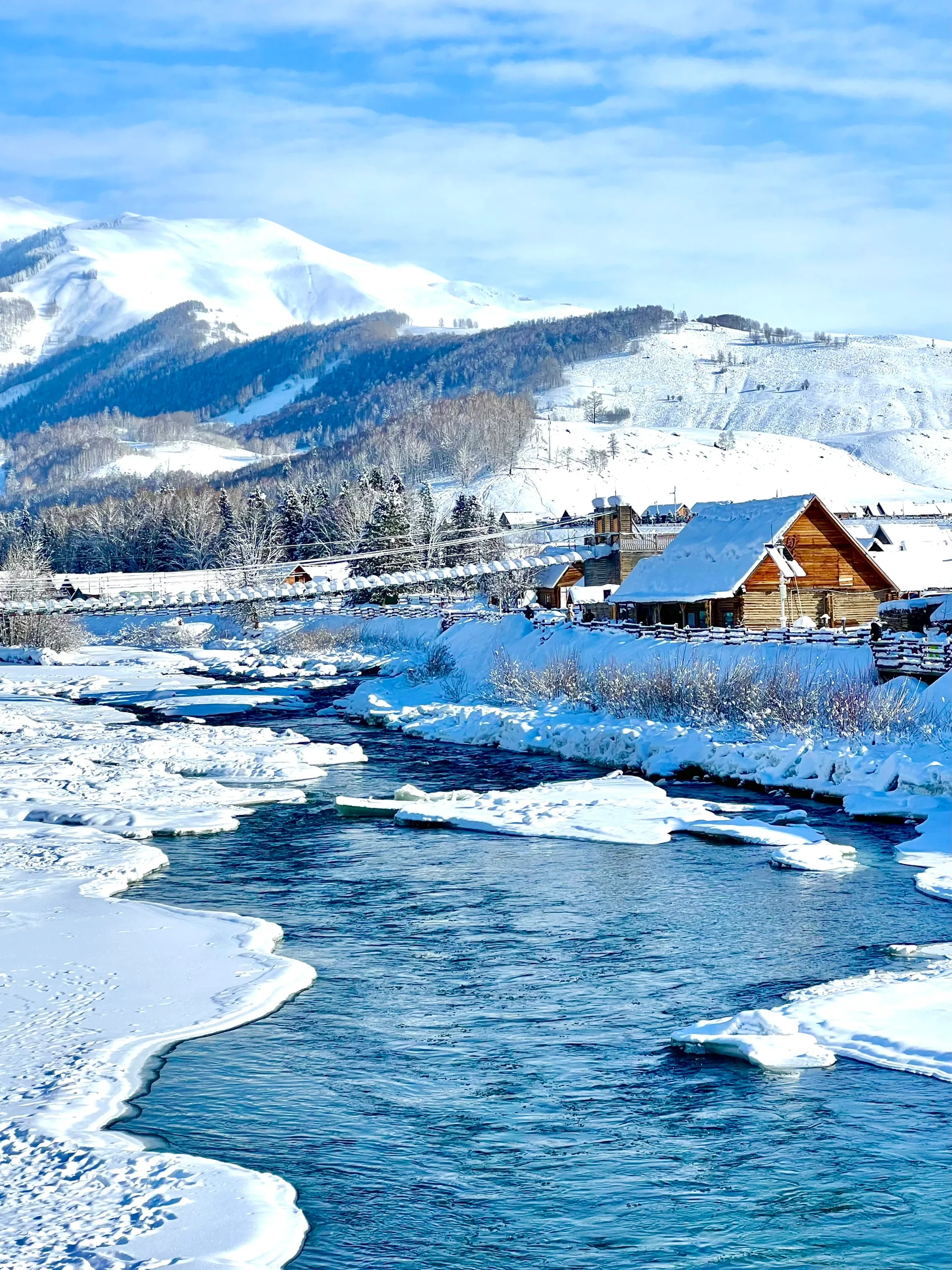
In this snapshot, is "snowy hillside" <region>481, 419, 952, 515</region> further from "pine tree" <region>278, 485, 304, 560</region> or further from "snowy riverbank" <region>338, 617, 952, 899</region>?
"snowy riverbank" <region>338, 617, 952, 899</region>

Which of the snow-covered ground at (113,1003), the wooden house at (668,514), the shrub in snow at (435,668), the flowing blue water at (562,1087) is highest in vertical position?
the wooden house at (668,514)

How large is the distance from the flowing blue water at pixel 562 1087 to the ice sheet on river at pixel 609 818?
2287 millimetres

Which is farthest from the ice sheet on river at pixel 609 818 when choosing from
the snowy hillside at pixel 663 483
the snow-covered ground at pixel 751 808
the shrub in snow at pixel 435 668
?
the snowy hillside at pixel 663 483

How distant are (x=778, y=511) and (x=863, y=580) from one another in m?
4.92

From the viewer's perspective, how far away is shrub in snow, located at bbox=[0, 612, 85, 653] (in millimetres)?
84812

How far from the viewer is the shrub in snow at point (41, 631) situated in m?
84.8

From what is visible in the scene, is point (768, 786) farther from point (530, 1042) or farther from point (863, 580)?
point (863, 580)

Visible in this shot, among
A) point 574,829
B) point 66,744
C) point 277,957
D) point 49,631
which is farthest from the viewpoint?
point 49,631

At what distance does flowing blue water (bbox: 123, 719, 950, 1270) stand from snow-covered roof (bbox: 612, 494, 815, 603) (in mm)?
29398

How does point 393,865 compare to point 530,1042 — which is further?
point 393,865

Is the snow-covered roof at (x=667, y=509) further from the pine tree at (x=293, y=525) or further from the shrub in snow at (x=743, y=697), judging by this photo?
the shrub in snow at (x=743, y=697)

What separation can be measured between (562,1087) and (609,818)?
45.1 feet

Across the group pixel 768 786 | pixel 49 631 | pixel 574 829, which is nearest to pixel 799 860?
pixel 574 829

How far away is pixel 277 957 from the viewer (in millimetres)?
16984
